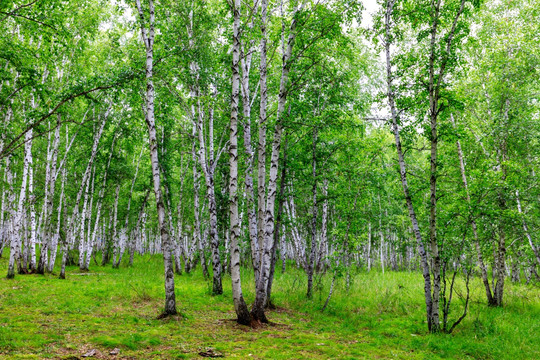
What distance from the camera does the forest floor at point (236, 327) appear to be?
7328 millimetres

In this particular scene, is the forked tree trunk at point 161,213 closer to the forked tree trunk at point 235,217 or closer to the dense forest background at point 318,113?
the dense forest background at point 318,113

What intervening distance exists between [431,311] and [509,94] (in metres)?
11.5

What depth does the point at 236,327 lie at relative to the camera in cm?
973

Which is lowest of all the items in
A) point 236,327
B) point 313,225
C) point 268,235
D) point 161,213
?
point 236,327

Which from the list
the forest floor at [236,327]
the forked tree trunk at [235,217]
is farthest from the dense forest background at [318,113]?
the forest floor at [236,327]

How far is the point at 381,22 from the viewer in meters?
11.7

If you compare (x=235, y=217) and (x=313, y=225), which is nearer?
(x=235, y=217)

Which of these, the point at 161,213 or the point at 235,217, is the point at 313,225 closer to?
the point at 235,217

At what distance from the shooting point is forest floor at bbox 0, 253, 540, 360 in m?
7.33

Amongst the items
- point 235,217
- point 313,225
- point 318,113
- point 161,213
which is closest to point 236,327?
point 235,217

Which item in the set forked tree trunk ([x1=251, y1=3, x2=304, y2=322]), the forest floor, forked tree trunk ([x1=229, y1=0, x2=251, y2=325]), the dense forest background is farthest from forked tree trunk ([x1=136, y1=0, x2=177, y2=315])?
forked tree trunk ([x1=251, y1=3, x2=304, y2=322])

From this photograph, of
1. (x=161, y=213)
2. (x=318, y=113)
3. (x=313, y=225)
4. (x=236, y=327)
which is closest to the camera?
(x=236, y=327)

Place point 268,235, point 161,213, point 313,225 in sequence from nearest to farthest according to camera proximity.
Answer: point 161,213
point 268,235
point 313,225

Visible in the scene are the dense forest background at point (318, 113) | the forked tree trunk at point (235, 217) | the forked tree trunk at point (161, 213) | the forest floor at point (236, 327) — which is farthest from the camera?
the dense forest background at point (318, 113)
